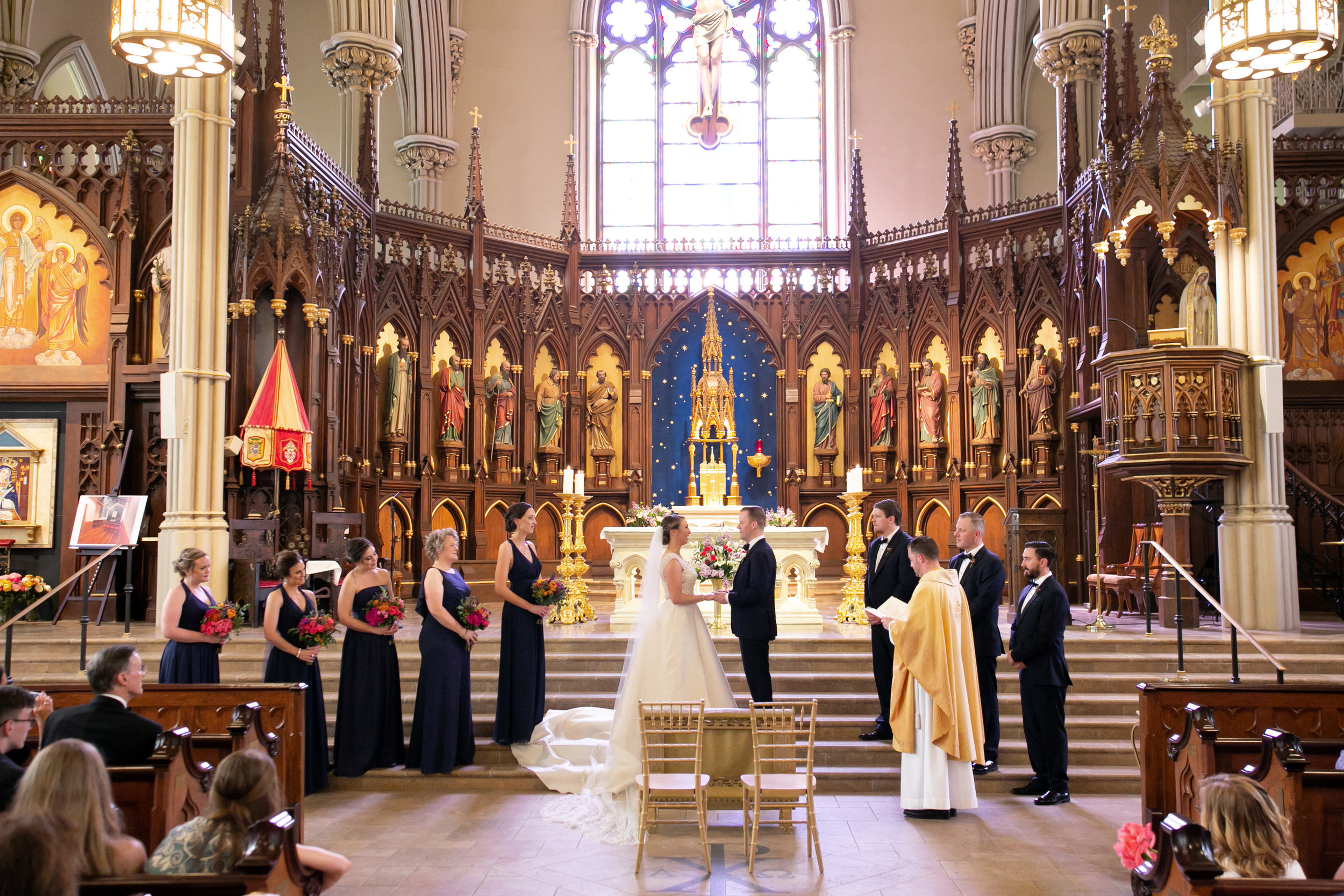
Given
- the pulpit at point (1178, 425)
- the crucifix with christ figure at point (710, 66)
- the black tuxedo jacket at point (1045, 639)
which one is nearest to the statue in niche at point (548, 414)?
the crucifix with christ figure at point (710, 66)

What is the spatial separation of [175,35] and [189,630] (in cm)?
370

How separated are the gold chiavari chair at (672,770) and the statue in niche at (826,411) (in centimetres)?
1092

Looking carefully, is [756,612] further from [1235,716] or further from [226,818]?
[226,818]

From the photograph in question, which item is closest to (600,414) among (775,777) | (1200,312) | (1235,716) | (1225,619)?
(1200,312)

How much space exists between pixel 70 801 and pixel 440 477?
12.5m

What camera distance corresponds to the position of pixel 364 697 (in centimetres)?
730

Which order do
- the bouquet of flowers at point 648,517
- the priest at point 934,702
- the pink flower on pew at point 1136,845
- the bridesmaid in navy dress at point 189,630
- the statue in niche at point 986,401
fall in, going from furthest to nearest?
the statue in niche at point 986,401
the bouquet of flowers at point 648,517
the bridesmaid in navy dress at point 189,630
the priest at point 934,702
the pink flower on pew at point 1136,845

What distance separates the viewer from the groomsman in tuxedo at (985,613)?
7.19 m

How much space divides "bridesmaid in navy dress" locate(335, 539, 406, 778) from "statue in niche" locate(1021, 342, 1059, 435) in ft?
31.2

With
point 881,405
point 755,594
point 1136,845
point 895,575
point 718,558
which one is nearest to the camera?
point 1136,845

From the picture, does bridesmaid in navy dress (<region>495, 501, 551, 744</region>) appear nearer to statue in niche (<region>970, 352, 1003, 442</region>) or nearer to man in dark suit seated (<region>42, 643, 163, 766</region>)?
man in dark suit seated (<region>42, 643, 163, 766</region>)

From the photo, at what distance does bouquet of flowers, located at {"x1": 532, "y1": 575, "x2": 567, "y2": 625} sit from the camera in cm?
763

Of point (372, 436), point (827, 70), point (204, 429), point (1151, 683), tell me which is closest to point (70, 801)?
point (1151, 683)

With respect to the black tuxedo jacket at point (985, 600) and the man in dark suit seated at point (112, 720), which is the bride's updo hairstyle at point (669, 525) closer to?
the black tuxedo jacket at point (985, 600)
